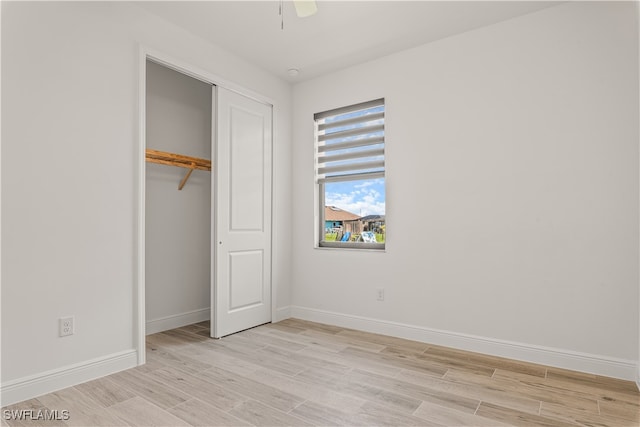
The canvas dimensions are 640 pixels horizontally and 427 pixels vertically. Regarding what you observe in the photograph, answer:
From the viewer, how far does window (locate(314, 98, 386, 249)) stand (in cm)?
368

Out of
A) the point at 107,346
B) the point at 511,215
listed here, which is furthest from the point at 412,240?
the point at 107,346

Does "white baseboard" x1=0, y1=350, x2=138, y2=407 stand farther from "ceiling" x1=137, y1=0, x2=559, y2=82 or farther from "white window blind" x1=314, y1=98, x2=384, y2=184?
"ceiling" x1=137, y1=0, x2=559, y2=82

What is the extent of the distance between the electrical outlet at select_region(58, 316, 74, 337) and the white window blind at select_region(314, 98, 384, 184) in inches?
99.7

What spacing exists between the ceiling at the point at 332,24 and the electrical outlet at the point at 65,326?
7.44 feet

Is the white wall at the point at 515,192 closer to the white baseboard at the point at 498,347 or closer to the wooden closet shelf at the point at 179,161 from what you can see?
the white baseboard at the point at 498,347

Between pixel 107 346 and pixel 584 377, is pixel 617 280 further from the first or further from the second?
pixel 107 346

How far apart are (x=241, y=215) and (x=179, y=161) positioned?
30.6 inches

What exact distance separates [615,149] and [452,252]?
52.0 inches

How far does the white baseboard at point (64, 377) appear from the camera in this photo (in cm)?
210

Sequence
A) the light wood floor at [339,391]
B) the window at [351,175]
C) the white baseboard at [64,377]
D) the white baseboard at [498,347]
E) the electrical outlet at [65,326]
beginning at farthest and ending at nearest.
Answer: the window at [351,175]
the white baseboard at [498,347]
the electrical outlet at [65,326]
the white baseboard at [64,377]
the light wood floor at [339,391]

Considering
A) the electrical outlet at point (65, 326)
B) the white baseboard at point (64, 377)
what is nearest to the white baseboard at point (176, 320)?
the white baseboard at point (64, 377)

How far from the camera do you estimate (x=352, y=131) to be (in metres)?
3.82

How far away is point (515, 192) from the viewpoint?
2.87 metres

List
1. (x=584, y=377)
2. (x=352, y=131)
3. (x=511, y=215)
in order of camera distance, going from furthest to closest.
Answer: (x=352, y=131) < (x=511, y=215) < (x=584, y=377)
